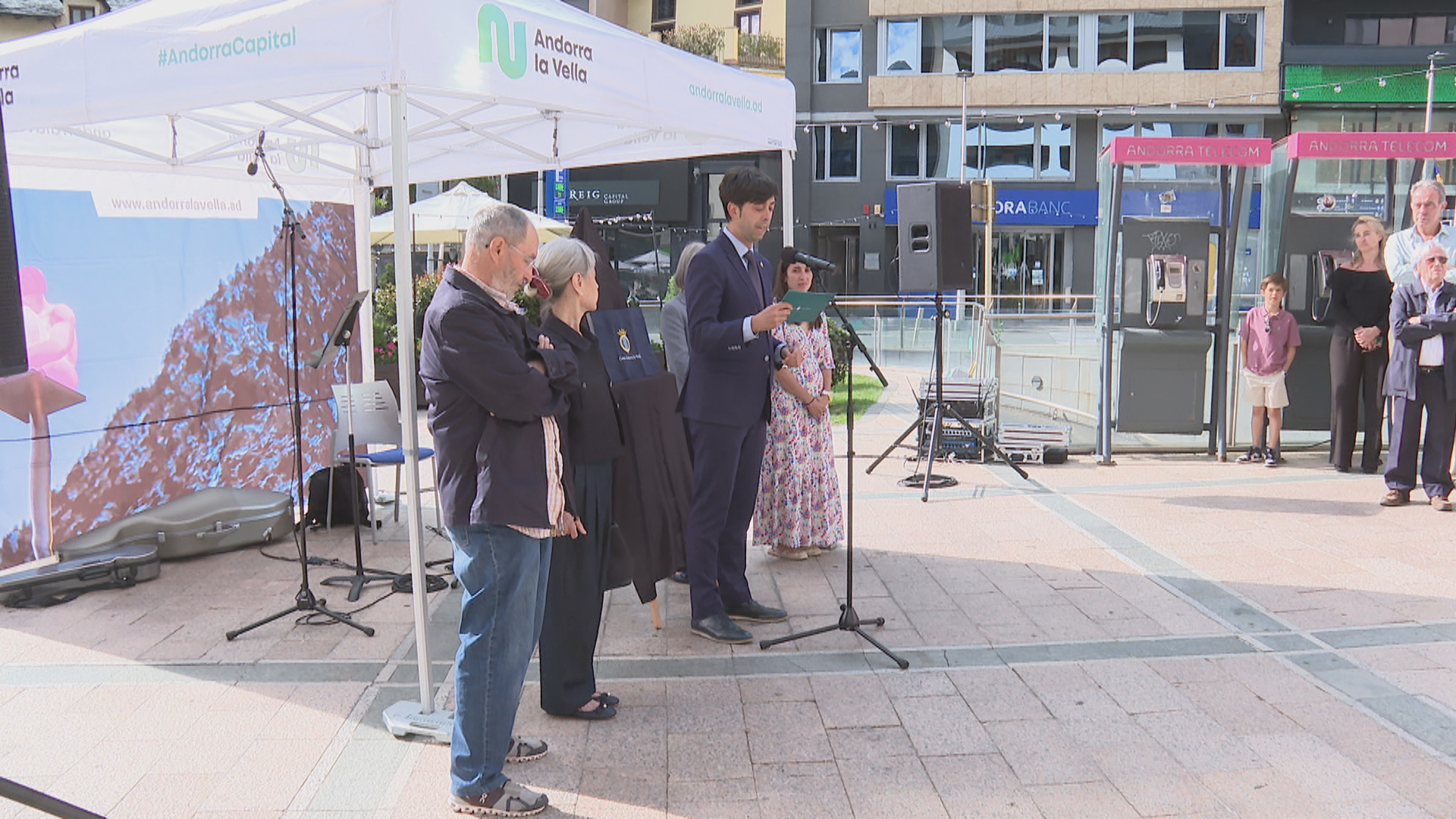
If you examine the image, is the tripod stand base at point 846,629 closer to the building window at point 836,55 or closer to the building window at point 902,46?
the building window at point 902,46

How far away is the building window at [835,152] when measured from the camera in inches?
1210

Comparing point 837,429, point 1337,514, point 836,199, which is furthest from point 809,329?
point 836,199

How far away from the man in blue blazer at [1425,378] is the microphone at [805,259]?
4197 mm

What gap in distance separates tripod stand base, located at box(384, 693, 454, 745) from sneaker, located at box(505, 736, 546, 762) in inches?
9.4

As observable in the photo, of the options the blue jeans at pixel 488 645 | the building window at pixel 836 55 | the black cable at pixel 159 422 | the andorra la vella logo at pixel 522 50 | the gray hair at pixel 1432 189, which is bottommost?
the blue jeans at pixel 488 645

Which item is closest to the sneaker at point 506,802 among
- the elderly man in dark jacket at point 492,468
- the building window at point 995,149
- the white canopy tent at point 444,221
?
the elderly man in dark jacket at point 492,468

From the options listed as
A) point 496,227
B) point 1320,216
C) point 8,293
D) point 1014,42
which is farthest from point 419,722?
point 1014,42

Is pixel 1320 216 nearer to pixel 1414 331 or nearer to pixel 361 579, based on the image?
pixel 1414 331

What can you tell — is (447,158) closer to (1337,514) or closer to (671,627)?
(671,627)

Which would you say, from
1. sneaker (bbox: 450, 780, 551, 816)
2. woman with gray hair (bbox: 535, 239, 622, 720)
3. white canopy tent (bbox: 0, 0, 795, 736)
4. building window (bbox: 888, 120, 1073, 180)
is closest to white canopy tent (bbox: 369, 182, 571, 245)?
white canopy tent (bbox: 0, 0, 795, 736)

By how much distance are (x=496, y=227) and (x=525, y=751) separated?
1.63 metres

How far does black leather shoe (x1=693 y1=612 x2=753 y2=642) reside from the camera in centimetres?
453

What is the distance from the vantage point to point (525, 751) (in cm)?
344

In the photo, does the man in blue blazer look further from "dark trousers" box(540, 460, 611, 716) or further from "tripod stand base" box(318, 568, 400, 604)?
"tripod stand base" box(318, 568, 400, 604)
